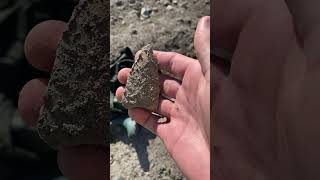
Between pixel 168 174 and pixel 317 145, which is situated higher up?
pixel 317 145

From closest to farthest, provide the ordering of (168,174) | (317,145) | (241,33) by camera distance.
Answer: (317,145), (241,33), (168,174)

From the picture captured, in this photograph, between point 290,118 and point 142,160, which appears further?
point 142,160

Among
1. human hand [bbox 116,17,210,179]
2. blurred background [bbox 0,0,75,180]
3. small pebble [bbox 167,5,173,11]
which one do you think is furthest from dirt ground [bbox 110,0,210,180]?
blurred background [bbox 0,0,75,180]

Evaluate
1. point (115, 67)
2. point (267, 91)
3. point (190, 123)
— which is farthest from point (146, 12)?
point (267, 91)

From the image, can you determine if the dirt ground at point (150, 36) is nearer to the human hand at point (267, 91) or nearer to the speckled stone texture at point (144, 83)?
the speckled stone texture at point (144, 83)

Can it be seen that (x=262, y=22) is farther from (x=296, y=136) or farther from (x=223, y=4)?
(x=296, y=136)

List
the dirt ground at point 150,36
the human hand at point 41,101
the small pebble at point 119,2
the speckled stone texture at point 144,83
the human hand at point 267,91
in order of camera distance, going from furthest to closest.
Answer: the small pebble at point 119,2 → the dirt ground at point 150,36 → the speckled stone texture at point 144,83 → the human hand at point 41,101 → the human hand at point 267,91

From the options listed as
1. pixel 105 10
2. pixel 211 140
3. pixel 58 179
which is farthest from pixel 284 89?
→ pixel 58 179

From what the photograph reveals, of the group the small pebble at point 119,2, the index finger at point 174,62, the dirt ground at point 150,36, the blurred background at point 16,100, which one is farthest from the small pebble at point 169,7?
the blurred background at point 16,100
